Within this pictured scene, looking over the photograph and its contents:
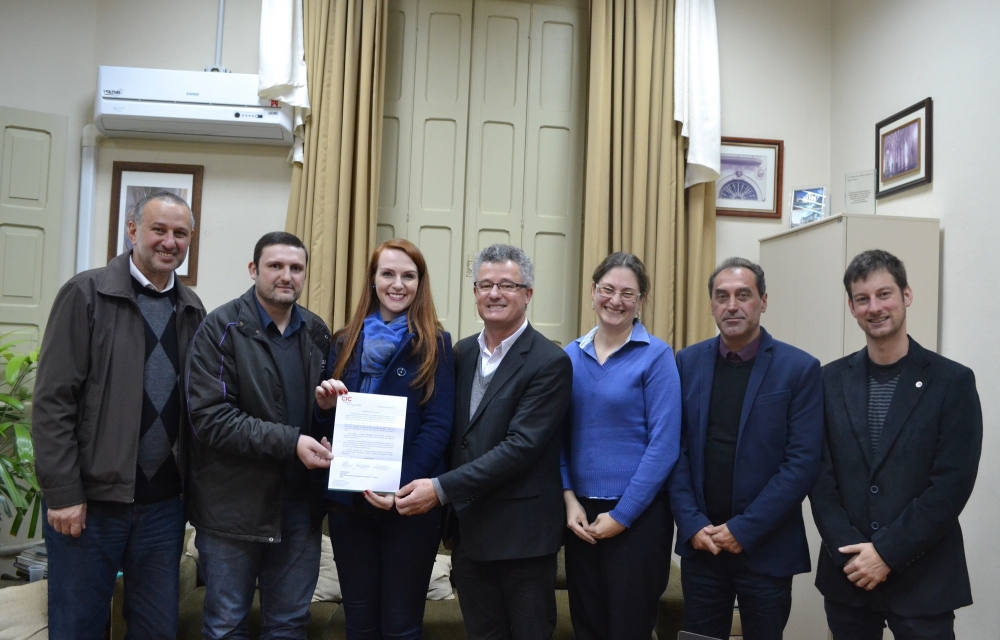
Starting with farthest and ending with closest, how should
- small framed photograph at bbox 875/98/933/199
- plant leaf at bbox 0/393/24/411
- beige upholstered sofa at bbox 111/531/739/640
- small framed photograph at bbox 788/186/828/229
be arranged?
small framed photograph at bbox 788/186/828/229, small framed photograph at bbox 875/98/933/199, plant leaf at bbox 0/393/24/411, beige upholstered sofa at bbox 111/531/739/640

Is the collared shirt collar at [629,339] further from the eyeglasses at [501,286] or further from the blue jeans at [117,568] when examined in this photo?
the blue jeans at [117,568]

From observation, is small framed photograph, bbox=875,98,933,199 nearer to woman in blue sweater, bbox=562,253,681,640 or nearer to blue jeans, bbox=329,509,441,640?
woman in blue sweater, bbox=562,253,681,640

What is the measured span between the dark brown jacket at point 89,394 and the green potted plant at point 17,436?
773 mm

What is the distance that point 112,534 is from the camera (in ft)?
6.51

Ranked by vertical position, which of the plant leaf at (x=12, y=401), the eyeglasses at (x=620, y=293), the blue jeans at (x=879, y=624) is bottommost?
the blue jeans at (x=879, y=624)

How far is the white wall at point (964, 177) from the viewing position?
2.72 meters

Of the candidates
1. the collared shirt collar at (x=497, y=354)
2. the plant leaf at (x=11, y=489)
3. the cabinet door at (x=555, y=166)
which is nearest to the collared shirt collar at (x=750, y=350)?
the collared shirt collar at (x=497, y=354)

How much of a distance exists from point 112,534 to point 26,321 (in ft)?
6.94

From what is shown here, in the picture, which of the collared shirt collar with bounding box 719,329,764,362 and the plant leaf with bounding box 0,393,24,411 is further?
the plant leaf with bounding box 0,393,24,411

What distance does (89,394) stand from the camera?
197 centimetres

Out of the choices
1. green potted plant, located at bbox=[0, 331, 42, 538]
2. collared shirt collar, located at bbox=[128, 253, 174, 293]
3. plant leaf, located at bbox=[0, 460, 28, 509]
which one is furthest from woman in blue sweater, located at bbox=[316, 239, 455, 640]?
plant leaf, located at bbox=[0, 460, 28, 509]

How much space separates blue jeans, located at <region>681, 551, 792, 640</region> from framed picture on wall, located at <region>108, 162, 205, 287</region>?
290 centimetres

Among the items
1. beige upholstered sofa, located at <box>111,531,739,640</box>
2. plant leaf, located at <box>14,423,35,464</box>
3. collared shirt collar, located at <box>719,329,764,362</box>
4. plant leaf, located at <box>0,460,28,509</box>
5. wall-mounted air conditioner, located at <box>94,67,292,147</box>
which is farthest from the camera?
wall-mounted air conditioner, located at <box>94,67,292,147</box>

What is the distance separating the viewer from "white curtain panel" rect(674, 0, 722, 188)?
377 cm
